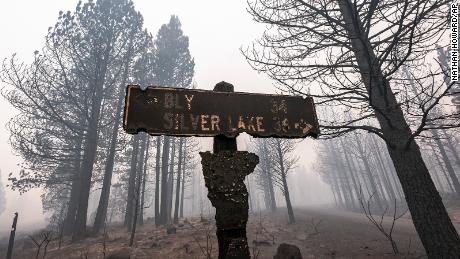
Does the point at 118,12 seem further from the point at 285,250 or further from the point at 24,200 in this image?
the point at 24,200

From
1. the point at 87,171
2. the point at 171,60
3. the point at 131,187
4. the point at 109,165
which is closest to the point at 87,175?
the point at 87,171

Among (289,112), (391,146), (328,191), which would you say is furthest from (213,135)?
(328,191)

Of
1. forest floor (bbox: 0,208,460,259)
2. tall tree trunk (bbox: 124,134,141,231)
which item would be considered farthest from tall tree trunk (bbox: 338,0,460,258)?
tall tree trunk (bbox: 124,134,141,231)

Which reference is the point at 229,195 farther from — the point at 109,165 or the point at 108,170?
the point at 108,170

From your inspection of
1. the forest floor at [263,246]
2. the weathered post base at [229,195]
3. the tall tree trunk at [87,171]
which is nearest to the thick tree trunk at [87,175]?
the tall tree trunk at [87,171]

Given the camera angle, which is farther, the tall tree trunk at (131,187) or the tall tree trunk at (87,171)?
the tall tree trunk at (131,187)

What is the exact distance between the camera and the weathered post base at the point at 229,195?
2.07 metres

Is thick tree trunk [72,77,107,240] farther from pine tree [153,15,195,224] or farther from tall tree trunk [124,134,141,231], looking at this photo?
pine tree [153,15,195,224]

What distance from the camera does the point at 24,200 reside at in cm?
12538

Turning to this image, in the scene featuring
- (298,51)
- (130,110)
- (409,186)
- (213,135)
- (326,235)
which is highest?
(298,51)

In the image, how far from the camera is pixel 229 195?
218cm

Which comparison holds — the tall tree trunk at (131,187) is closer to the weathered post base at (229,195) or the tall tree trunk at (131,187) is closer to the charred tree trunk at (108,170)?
the charred tree trunk at (108,170)

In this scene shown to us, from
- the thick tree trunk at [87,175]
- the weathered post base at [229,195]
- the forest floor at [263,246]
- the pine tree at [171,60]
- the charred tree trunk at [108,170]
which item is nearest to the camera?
the weathered post base at [229,195]

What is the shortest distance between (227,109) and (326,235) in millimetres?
11319
